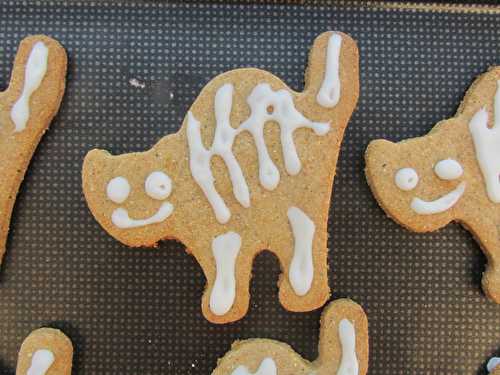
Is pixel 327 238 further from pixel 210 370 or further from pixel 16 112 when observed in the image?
pixel 16 112

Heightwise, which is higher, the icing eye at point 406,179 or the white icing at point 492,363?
the icing eye at point 406,179

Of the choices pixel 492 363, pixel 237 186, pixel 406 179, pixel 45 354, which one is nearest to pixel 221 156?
pixel 237 186

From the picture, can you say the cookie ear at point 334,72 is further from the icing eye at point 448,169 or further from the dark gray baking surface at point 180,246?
the icing eye at point 448,169

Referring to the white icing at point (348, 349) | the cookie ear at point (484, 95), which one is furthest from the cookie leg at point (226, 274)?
the cookie ear at point (484, 95)

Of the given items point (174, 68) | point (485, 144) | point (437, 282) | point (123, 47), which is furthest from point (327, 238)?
point (123, 47)

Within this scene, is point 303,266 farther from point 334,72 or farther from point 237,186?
point 334,72

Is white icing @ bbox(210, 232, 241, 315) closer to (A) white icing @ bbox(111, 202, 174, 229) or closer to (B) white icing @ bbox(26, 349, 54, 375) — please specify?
(A) white icing @ bbox(111, 202, 174, 229)
